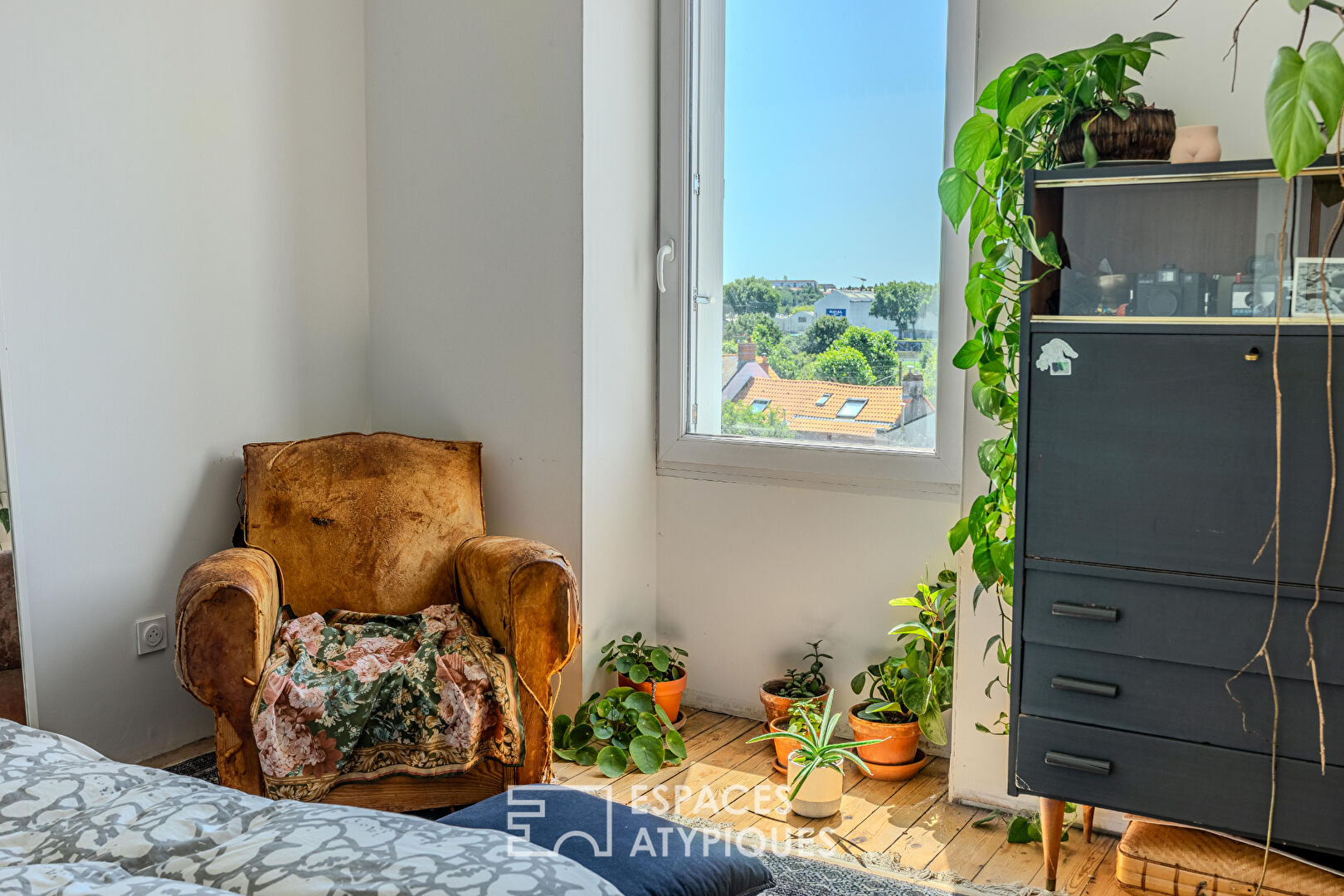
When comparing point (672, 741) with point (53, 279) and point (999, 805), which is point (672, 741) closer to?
point (999, 805)

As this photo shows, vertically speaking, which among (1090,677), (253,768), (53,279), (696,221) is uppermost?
(696,221)

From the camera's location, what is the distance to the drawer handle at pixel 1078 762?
197cm

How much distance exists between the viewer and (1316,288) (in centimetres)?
176

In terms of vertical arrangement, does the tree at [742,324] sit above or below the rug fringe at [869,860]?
above

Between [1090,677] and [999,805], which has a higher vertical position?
[1090,677]

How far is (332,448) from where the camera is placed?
2811 millimetres

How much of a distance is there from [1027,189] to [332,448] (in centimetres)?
181

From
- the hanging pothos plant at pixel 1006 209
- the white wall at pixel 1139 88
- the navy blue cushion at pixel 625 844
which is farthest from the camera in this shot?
the white wall at pixel 1139 88

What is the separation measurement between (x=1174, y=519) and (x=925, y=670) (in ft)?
2.96

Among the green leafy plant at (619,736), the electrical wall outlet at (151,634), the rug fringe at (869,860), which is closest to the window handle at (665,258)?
the green leafy plant at (619,736)

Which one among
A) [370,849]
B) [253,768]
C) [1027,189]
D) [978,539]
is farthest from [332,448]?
[370,849]

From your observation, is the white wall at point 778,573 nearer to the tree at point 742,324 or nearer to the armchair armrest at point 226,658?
the tree at point 742,324

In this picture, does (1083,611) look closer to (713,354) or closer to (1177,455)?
(1177,455)

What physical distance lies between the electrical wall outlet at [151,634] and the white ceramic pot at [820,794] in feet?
5.30
